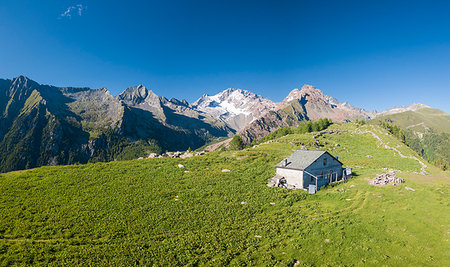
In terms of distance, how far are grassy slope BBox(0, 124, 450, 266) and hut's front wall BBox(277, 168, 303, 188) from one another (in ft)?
12.2

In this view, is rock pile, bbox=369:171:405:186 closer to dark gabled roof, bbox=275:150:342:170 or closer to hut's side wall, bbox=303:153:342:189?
hut's side wall, bbox=303:153:342:189

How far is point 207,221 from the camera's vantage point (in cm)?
2323

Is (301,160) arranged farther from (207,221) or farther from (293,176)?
(207,221)

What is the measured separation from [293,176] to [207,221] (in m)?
20.9

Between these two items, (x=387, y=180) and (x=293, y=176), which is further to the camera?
(x=293, y=176)

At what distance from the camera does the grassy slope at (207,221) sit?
16766 millimetres

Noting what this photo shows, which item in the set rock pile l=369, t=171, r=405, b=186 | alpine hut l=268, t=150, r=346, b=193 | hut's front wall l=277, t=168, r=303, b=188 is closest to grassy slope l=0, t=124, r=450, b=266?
rock pile l=369, t=171, r=405, b=186

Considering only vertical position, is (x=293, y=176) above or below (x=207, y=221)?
above

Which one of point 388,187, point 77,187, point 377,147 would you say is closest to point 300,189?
point 388,187

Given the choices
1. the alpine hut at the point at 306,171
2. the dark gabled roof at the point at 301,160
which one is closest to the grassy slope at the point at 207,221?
the alpine hut at the point at 306,171

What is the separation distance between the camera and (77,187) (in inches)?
1206

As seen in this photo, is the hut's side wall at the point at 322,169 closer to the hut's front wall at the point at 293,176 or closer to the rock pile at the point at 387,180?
the hut's front wall at the point at 293,176

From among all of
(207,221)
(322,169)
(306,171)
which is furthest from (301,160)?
(207,221)

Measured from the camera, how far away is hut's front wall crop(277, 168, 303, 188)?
3662cm
